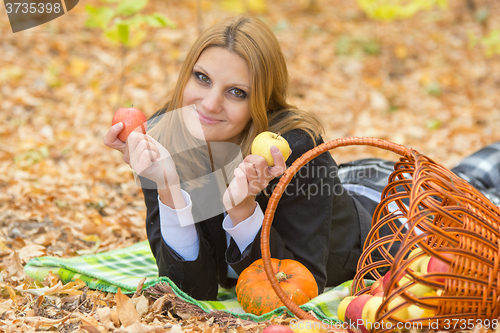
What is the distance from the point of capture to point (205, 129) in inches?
81.0

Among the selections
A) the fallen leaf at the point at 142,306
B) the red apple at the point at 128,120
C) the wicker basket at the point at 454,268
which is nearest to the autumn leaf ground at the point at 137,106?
the fallen leaf at the point at 142,306

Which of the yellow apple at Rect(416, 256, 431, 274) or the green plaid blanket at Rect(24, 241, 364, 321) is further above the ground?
the yellow apple at Rect(416, 256, 431, 274)

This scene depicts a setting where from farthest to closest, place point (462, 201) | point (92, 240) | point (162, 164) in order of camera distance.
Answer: point (92, 240), point (162, 164), point (462, 201)

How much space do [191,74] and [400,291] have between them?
4.52 ft

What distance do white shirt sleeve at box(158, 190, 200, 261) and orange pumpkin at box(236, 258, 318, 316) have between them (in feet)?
0.96

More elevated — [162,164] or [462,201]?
[162,164]

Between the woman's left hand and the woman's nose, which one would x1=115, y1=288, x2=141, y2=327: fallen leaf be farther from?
the woman's nose

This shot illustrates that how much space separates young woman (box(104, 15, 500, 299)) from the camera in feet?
6.52

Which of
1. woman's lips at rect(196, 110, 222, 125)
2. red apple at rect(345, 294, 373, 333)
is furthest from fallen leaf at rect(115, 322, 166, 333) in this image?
woman's lips at rect(196, 110, 222, 125)

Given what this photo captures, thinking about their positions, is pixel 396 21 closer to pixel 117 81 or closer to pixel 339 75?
pixel 339 75

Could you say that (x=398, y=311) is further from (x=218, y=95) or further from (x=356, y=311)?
(x=218, y=95)

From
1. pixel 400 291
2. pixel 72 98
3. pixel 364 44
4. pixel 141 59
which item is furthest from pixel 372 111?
pixel 400 291

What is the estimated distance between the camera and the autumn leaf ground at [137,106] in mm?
2082

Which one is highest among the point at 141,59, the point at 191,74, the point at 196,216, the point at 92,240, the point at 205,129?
the point at 141,59
